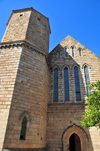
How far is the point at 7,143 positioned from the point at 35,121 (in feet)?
7.26

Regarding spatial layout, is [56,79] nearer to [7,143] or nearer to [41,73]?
[41,73]

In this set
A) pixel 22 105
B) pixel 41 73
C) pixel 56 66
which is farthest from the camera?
pixel 56 66

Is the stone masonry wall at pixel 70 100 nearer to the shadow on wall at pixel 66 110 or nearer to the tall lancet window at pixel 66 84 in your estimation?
the shadow on wall at pixel 66 110

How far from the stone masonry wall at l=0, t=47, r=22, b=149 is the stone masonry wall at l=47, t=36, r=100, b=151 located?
443 centimetres

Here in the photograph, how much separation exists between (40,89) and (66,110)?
332 cm

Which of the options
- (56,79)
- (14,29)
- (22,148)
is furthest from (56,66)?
(22,148)

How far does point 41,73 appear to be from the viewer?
10758 mm

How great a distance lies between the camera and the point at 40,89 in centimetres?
998

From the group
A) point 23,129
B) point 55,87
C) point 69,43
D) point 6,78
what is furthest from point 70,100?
point 69,43

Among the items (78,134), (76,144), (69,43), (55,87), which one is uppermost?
(69,43)

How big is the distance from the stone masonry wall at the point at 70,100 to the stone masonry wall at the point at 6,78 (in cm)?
443

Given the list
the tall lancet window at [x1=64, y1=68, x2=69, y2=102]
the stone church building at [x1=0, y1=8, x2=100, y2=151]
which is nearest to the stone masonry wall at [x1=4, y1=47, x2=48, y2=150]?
the stone church building at [x1=0, y1=8, x2=100, y2=151]

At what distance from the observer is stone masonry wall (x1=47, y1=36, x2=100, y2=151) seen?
9969mm

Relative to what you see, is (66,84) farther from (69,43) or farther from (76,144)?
(76,144)
